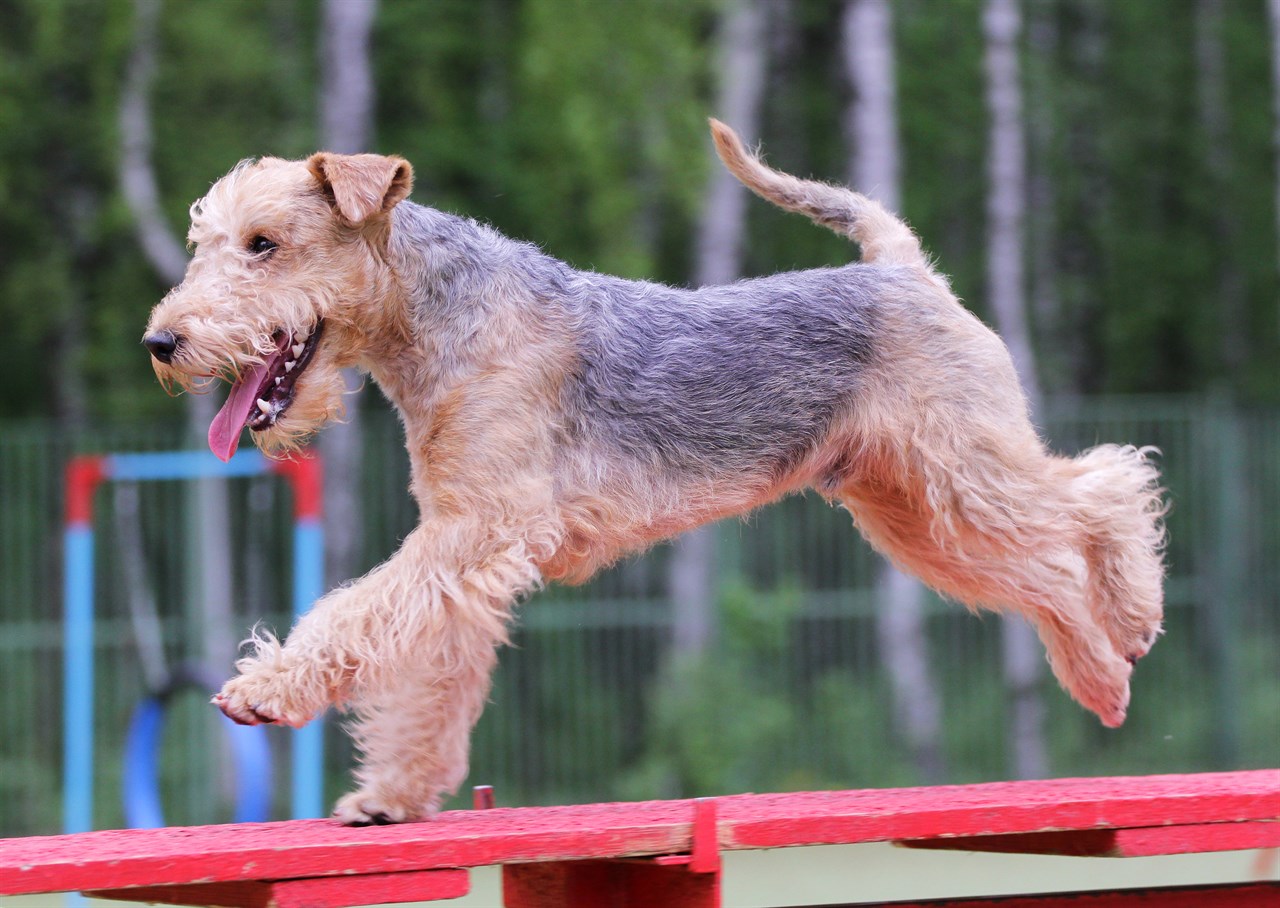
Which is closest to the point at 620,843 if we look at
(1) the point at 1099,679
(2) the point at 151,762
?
(1) the point at 1099,679

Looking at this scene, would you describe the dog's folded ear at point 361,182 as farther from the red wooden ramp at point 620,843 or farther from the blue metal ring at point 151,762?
the blue metal ring at point 151,762

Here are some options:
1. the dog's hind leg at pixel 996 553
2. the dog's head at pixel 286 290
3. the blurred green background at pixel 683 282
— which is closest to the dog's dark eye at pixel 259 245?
the dog's head at pixel 286 290

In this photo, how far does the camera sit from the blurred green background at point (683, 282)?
35.7ft

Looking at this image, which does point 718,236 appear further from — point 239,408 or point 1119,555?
point 239,408

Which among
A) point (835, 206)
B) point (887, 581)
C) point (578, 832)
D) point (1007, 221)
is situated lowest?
point (578, 832)

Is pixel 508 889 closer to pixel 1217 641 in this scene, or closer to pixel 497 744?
pixel 497 744

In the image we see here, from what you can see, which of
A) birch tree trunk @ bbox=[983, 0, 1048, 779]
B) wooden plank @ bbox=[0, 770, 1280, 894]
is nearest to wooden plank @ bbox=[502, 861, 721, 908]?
wooden plank @ bbox=[0, 770, 1280, 894]

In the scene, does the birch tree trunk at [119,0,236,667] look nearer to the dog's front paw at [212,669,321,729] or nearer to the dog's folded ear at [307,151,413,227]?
the dog's folded ear at [307,151,413,227]

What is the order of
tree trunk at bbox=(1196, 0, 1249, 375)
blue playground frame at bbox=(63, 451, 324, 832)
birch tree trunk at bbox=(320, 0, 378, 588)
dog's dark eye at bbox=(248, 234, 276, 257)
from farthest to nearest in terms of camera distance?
tree trunk at bbox=(1196, 0, 1249, 375) < birch tree trunk at bbox=(320, 0, 378, 588) < blue playground frame at bbox=(63, 451, 324, 832) < dog's dark eye at bbox=(248, 234, 276, 257)

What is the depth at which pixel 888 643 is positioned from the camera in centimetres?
1120

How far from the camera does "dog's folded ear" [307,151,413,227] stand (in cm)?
367

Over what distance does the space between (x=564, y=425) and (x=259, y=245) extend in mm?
888

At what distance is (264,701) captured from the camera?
11.3 ft

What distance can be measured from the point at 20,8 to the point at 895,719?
37.9ft
